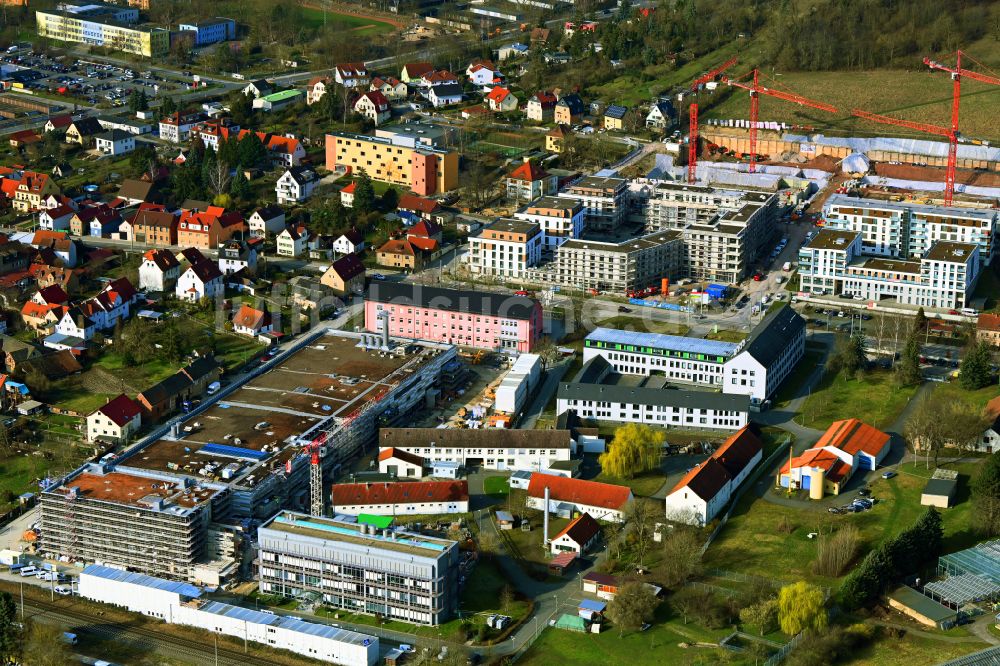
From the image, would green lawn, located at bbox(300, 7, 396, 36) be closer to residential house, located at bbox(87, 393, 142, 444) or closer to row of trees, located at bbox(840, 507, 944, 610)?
residential house, located at bbox(87, 393, 142, 444)

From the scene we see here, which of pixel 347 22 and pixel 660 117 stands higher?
pixel 347 22

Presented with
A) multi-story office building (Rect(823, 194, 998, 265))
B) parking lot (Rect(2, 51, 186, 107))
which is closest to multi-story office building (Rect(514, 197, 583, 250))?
multi-story office building (Rect(823, 194, 998, 265))

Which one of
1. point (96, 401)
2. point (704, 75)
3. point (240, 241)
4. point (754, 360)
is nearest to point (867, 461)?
point (754, 360)

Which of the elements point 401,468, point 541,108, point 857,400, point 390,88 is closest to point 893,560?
point 857,400

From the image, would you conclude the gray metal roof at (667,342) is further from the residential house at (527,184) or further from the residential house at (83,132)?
the residential house at (83,132)

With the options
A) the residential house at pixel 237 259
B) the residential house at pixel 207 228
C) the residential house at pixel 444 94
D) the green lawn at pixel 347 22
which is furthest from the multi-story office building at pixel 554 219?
the green lawn at pixel 347 22

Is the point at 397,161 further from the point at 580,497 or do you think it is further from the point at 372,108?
the point at 580,497

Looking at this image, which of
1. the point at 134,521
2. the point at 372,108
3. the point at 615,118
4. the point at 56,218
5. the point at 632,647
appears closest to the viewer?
the point at 632,647
